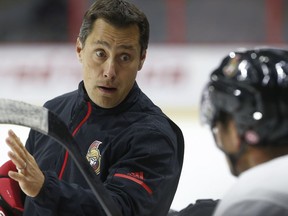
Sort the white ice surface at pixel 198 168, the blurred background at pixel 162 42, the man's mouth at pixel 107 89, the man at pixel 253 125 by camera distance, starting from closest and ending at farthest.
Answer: the man at pixel 253 125 < the man's mouth at pixel 107 89 < the white ice surface at pixel 198 168 < the blurred background at pixel 162 42

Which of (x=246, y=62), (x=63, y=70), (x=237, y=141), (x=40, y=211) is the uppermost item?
(x=63, y=70)

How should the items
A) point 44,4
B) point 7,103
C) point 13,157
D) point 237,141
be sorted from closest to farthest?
point 237,141 → point 7,103 → point 13,157 → point 44,4

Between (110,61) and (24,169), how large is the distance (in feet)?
1.20

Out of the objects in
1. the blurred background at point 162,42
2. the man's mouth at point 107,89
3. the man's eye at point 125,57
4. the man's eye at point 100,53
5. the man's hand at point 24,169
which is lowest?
the man's hand at point 24,169

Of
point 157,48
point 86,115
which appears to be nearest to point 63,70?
point 157,48

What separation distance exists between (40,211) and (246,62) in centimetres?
56

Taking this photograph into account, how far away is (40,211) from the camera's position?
146cm

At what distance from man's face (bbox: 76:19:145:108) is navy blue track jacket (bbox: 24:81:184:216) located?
0.09ft

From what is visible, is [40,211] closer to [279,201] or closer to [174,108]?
[279,201]

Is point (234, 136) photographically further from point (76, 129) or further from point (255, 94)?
point (76, 129)

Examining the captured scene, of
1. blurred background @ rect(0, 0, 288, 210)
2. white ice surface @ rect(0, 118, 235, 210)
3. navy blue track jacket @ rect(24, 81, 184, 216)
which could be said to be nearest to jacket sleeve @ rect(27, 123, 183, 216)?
navy blue track jacket @ rect(24, 81, 184, 216)

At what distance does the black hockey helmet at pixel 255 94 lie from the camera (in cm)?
105

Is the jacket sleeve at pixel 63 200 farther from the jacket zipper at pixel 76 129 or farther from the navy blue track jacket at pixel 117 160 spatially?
the jacket zipper at pixel 76 129

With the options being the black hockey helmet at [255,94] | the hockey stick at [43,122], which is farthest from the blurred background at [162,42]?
Answer: the black hockey helmet at [255,94]
